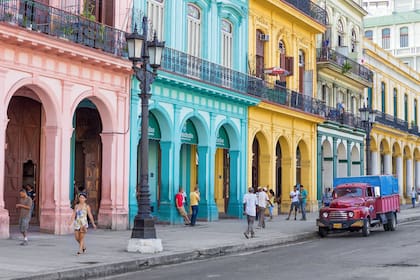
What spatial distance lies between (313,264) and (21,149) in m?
11.2

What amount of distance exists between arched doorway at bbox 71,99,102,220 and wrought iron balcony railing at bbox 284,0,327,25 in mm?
13841

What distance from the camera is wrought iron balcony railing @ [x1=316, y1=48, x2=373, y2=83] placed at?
127 feet

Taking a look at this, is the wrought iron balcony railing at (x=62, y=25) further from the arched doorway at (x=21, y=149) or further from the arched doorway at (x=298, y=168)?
the arched doorway at (x=298, y=168)

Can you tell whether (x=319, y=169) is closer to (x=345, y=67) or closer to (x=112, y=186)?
(x=345, y=67)

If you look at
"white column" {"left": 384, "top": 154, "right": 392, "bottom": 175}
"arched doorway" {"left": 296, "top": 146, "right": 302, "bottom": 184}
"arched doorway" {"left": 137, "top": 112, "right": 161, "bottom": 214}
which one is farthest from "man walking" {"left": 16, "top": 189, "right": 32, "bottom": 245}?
"white column" {"left": 384, "top": 154, "right": 392, "bottom": 175}

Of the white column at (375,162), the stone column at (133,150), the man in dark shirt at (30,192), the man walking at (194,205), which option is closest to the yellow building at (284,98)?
the man walking at (194,205)

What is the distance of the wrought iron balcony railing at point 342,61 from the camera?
1527 inches

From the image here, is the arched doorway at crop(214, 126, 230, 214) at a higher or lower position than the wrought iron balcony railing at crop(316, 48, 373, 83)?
lower

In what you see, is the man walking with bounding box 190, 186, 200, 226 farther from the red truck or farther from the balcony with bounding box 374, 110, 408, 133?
the balcony with bounding box 374, 110, 408, 133

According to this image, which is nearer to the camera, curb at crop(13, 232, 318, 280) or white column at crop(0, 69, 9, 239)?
curb at crop(13, 232, 318, 280)

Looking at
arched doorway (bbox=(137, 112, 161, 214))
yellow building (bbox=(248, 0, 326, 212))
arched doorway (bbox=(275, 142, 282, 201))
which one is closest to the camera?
arched doorway (bbox=(137, 112, 161, 214))

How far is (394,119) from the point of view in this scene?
166 feet

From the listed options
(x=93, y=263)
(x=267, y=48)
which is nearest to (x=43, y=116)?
(x=93, y=263)

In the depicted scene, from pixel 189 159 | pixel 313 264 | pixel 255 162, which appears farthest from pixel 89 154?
pixel 313 264
